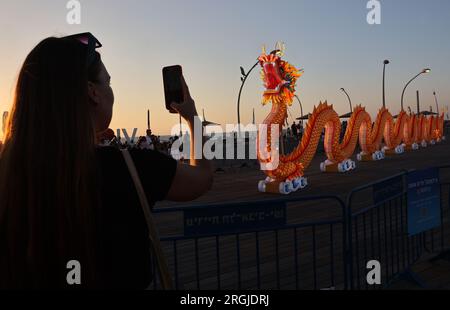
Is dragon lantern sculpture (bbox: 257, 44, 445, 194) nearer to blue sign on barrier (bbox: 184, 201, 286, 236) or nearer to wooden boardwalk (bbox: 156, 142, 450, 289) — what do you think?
wooden boardwalk (bbox: 156, 142, 450, 289)

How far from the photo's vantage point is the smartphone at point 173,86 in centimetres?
172

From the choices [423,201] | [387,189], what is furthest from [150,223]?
[423,201]

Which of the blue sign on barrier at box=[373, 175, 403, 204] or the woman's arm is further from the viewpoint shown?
the blue sign on barrier at box=[373, 175, 403, 204]

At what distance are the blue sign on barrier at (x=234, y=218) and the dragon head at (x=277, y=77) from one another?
27.7ft

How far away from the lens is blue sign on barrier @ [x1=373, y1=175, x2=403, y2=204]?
437 cm

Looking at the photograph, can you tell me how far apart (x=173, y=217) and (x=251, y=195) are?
12.0 feet

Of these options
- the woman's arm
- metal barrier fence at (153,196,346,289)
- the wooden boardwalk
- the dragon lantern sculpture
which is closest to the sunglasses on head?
the woman's arm

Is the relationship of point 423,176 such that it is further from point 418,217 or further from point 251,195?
point 251,195

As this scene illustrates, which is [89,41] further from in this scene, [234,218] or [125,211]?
[234,218]

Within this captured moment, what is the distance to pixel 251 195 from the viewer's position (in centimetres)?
1199

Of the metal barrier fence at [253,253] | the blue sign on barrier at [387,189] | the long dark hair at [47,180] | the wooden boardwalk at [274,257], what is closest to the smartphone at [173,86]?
the long dark hair at [47,180]

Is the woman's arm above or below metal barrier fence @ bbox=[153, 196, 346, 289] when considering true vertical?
above

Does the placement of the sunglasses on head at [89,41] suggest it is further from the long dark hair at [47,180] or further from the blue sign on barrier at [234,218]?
the blue sign on barrier at [234,218]

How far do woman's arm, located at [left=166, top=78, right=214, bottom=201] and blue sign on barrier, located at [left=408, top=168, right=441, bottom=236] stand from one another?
381 centimetres
